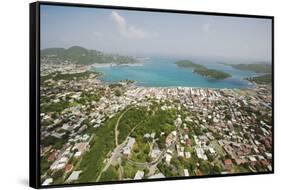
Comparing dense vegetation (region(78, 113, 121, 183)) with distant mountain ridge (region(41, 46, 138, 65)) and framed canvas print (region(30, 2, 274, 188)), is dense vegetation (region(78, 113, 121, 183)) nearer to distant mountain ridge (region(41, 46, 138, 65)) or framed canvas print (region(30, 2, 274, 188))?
framed canvas print (region(30, 2, 274, 188))

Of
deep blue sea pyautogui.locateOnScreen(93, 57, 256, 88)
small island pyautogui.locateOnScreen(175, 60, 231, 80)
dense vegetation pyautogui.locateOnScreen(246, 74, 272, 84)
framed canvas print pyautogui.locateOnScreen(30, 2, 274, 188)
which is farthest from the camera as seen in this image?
dense vegetation pyautogui.locateOnScreen(246, 74, 272, 84)

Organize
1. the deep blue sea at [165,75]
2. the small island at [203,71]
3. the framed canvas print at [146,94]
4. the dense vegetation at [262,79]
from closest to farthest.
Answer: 1. the framed canvas print at [146,94]
2. the deep blue sea at [165,75]
3. the small island at [203,71]
4. the dense vegetation at [262,79]

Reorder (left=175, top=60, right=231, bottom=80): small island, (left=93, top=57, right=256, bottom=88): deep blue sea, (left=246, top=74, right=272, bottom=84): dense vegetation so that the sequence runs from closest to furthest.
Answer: (left=93, top=57, right=256, bottom=88): deep blue sea < (left=175, top=60, right=231, bottom=80): small island < (left=246, top=74, right=272, bottom=84): dense vegetation

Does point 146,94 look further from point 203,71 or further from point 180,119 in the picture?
point 203,71

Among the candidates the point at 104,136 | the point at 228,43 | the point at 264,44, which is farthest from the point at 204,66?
the point at 104,136

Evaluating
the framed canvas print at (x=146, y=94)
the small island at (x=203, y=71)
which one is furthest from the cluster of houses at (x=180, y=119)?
the small island at (x=203, y=71)

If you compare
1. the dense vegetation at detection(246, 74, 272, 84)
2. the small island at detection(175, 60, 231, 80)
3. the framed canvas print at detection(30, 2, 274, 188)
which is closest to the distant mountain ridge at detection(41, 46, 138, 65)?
the framed canvas print at detection(30, 2, 274, 188)

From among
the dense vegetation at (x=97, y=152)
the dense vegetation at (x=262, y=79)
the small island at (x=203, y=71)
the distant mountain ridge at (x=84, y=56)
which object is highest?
the distant mountain ridge at (x=84, y=56)

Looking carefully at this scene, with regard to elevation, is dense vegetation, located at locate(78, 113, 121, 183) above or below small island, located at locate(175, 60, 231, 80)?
below

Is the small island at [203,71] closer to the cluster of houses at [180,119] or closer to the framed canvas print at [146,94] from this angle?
the framed canvas print at [146,94]
